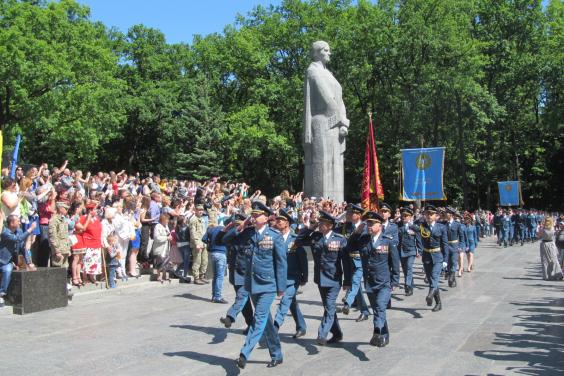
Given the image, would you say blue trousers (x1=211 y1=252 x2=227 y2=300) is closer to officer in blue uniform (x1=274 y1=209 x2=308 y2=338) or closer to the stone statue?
officer in blue uniform (x1=274 y1=209 x2=308 y2=338)

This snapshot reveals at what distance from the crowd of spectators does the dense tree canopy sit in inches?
885

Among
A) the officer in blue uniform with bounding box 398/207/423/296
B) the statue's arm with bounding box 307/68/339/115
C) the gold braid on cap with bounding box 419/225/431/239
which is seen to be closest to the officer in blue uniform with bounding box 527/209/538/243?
the statue's arm with bounding box 307/68/339/115

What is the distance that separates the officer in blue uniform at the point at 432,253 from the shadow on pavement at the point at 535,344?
156 centimetres

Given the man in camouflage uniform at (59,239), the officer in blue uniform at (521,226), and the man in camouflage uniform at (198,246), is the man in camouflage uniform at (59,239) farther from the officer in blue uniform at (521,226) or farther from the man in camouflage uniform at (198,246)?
the officer in blue uniform at (521,226)

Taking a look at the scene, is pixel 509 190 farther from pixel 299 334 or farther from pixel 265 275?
pixel 265 275

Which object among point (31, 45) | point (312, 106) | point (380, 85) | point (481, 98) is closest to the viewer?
point (312, 106)

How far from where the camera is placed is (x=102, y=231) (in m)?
14.7

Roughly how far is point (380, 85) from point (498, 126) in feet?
39.5

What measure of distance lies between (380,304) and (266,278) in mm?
2061

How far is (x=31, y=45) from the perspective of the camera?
3688cm

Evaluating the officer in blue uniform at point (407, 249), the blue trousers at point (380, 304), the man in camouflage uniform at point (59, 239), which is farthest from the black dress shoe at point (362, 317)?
the man in camouflage uniform at point (59, 239)

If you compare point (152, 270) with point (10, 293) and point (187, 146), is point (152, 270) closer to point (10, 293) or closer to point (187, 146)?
point (10, 293)

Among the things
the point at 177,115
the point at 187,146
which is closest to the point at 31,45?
the point at 187,146

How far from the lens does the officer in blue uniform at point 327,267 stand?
9469 millimetres
